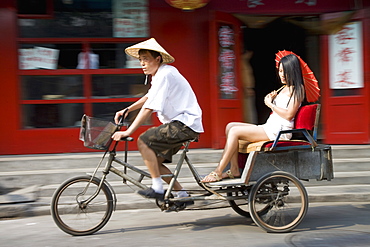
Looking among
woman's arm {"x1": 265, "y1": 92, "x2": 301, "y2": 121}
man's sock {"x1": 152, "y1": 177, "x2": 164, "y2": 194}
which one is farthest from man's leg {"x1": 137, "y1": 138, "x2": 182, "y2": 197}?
woman's arm {"x1": 265, "y1": 92, "x2": 301, "y2": 121}

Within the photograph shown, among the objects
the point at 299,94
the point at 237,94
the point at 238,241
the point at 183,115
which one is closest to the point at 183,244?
the point at 238,241

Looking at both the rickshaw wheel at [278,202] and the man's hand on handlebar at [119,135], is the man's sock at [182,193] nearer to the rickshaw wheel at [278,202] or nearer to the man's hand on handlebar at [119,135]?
the rickshaw wheel at [278,202]

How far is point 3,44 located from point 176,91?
182 inches

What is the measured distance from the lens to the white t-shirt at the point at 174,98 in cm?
492

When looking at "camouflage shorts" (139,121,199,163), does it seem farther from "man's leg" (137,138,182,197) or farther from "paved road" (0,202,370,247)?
"paved road" (0,202,370,247)

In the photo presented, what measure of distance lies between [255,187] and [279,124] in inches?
31.1

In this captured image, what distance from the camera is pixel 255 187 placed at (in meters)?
Answer: 5.06

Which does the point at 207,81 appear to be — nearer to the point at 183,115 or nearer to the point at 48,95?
the point at 48,95

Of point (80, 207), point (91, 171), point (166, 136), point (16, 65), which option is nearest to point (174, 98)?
point (166, 136)

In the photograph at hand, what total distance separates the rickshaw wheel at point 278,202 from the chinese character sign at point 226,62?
11.9ft

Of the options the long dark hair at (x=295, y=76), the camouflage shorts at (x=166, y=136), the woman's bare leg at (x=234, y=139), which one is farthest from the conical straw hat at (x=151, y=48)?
the long dark hair at (x=295, y=76)

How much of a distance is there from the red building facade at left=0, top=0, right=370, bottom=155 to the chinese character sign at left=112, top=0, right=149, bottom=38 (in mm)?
19

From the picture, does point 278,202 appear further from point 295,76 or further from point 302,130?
point 295,76

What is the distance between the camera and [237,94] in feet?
28.8
